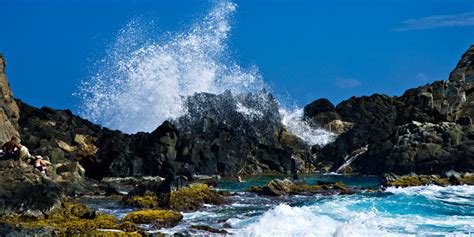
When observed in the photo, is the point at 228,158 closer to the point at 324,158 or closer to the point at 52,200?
the point at 324,158

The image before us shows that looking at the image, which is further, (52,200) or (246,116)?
(246,116)

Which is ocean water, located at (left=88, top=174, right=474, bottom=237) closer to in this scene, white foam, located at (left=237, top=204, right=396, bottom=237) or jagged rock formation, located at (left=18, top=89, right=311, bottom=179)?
white foam, located at (left=237, top=204, right=396, bottom=237)

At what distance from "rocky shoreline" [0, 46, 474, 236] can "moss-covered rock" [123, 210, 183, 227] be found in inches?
2.1

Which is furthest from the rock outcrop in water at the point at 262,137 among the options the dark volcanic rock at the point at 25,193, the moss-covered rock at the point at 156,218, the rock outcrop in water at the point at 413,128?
the moss-covered rock at the point at 156,218

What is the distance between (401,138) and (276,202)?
4097cm

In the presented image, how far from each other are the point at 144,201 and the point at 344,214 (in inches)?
462

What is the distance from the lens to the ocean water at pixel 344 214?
24.9 meters

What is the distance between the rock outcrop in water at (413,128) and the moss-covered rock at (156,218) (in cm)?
4586

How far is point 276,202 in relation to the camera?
38.7 metres

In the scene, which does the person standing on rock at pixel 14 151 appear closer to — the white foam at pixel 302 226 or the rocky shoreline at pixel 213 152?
the rocky shoreline at pixel 213 152

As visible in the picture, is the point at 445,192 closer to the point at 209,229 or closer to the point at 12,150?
the point at 209,229

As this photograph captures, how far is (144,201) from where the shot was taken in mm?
34812

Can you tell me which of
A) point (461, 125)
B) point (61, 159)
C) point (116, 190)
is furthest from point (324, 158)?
point (116, 190)

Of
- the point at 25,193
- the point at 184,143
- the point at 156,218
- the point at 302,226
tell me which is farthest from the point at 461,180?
the point at 184,143
